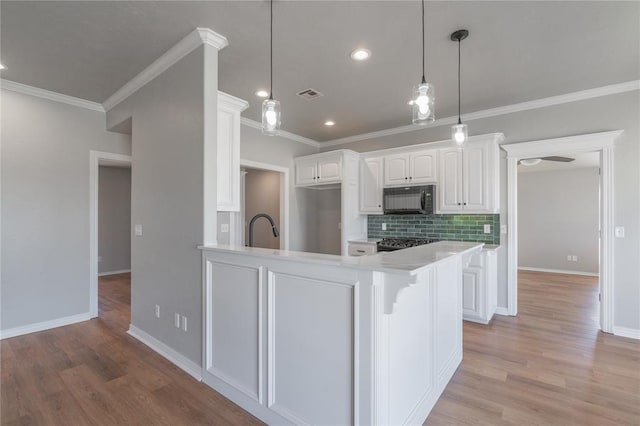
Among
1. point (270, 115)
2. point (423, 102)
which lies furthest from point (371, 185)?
point (270, 115)

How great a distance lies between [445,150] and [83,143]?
451cm

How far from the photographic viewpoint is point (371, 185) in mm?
4789

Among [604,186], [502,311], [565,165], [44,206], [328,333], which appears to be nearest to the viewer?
[328,333]

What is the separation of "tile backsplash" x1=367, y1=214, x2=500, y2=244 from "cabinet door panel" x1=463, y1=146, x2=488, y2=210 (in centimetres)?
35

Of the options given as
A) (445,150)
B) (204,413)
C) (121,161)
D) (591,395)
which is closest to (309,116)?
(445,150)

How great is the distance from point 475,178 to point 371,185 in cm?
147

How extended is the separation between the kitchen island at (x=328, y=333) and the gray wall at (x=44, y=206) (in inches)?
96.7

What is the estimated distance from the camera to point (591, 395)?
→ 2.17 meters

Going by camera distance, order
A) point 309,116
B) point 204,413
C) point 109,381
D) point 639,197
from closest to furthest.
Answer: point 204,413
point 109,381
point 639,197
point 309,116

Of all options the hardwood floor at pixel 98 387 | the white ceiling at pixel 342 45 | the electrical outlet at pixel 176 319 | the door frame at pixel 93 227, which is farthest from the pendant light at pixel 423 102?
the door frame at pixel 93 227

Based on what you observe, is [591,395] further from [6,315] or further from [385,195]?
[6,315]

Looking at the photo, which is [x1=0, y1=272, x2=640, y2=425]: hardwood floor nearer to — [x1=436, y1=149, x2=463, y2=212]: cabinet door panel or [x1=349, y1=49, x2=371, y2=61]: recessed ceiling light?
[x1=436, y1=149, x2=463, y2=212]: cabinet door panel

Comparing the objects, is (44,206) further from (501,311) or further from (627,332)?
(627,332)

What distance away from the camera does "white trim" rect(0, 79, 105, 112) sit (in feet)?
10.5
